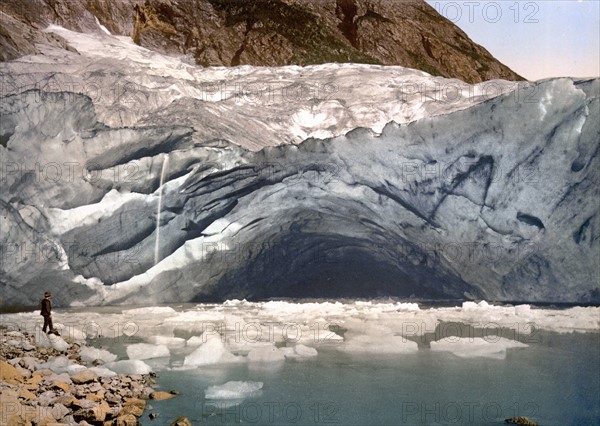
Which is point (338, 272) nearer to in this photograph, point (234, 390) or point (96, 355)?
point (96, 355)

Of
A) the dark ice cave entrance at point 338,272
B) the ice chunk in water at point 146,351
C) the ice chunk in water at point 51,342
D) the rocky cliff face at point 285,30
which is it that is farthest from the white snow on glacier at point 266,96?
the rocky cliff face at point 285,30

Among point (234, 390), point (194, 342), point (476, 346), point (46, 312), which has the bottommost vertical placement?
point (234, 390)

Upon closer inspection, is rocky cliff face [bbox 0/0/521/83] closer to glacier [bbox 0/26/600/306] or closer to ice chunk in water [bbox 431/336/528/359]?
glacier [bbox 0/26/600/306]

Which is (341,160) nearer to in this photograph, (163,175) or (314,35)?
(163,175)

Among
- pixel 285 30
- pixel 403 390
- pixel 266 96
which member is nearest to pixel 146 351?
pixel 403 390

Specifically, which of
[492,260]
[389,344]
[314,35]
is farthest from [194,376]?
[314,35]
